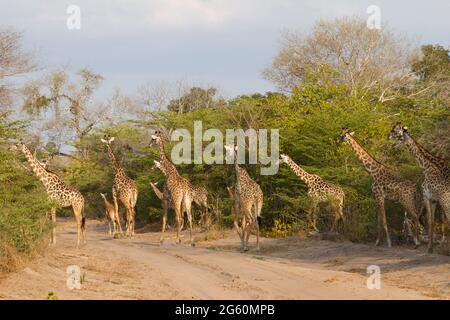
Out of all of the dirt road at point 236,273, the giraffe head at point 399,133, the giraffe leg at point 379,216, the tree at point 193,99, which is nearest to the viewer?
the dirt road at point 236,273

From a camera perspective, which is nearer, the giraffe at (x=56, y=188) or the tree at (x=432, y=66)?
the giraffe at (x=56, y=188)

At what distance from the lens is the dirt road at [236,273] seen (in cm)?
1043

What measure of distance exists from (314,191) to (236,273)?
5.94m

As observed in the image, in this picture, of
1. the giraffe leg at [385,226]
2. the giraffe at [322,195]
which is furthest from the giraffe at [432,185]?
the giraffe at [322,195]

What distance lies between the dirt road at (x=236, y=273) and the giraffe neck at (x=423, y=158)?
1538mm

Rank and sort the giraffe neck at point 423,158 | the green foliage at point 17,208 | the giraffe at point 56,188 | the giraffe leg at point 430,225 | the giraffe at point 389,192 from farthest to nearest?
the giraffe at point 56,188 → the giraffe at point 389,192 → the giraffe neck at point 423,158 → the giraffe leg at point 430,225 → the green foliage at point 17,208

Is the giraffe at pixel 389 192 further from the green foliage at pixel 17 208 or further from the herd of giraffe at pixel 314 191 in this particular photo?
the green foliage at pixel 17 208

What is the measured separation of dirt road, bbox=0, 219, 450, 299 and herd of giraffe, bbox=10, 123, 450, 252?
802mm

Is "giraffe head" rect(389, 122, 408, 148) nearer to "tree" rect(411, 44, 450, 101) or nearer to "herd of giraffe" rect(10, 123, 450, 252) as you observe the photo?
"herd of giraffe" rect(10, 123, 450, 252)

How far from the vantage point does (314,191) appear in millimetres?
18000

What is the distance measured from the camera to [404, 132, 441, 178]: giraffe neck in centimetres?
1438

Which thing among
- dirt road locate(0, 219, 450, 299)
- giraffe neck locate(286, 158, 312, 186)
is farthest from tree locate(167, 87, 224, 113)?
dirt road locate(0, 219, 450, 299)

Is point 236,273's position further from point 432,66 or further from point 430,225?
point 432,66
